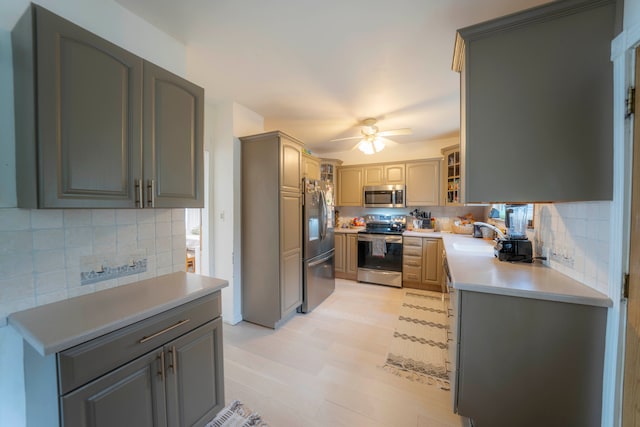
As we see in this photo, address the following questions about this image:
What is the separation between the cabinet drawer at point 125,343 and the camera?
85 centimetres

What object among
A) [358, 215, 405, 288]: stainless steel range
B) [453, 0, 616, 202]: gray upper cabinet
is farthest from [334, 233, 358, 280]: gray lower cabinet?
[453, 0, 616, 202]: gray upper cabinet

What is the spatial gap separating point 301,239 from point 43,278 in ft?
6.95

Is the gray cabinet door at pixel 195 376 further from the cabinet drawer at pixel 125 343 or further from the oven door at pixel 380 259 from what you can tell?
the oven door at pixel 380 259

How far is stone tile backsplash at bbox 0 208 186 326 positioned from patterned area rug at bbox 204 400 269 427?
1.04 metres

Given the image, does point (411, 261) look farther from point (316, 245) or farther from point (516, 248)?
point (516, 248)

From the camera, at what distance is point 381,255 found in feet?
12.9

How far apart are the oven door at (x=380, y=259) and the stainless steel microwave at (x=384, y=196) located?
65cm

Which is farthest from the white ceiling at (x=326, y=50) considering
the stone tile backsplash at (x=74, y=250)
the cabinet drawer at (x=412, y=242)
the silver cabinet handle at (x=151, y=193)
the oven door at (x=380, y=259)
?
the oven door at (x=380, y=259)

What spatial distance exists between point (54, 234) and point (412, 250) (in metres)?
3.91

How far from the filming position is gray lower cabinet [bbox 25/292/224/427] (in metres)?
0.86

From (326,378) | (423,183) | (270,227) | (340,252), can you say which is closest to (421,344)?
(326,378)

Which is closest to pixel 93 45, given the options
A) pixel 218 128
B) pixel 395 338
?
pixel 218 128

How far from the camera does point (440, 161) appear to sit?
154 inches

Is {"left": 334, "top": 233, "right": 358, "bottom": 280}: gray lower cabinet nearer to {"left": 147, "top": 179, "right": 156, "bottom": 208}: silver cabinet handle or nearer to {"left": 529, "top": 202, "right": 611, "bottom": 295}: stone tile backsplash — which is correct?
{"left": 529, "top": 202, "right": 611, "bottom": 295}: stone tile backsplash
